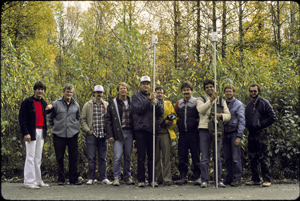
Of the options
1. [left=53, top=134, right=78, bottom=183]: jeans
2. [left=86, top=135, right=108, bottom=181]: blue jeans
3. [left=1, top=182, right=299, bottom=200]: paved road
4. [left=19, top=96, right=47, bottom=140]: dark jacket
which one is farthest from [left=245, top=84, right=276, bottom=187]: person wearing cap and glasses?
[left=19, top=96, right=47, bottom=140]: dark jacket

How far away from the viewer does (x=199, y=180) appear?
8.09 meters

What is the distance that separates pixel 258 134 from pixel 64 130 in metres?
4.33

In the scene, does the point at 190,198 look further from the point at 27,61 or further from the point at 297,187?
the point at 27,61

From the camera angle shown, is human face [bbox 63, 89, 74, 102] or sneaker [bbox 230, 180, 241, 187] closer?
sneaker [bbox 230, 180, 241, 187]

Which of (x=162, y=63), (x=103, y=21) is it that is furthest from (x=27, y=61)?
(x=162, y=63)

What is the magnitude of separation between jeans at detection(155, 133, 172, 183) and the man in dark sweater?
96.7 inches

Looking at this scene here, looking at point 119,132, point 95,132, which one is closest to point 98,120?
point 95,132

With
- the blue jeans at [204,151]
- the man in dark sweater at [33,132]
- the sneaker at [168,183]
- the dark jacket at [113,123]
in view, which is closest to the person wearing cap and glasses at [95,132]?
the dark jacket at [113,123]

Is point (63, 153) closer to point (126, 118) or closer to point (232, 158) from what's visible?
point (126, 118)

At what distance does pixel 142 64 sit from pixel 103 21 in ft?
9.40

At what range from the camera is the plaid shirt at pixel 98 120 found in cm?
834

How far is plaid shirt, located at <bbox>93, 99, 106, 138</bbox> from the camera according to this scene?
8.34m

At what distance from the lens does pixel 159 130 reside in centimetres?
822

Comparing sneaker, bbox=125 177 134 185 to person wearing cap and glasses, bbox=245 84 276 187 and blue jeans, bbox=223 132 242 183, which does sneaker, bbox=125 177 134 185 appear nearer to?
blue jeans, bbox=223 132 242 183
